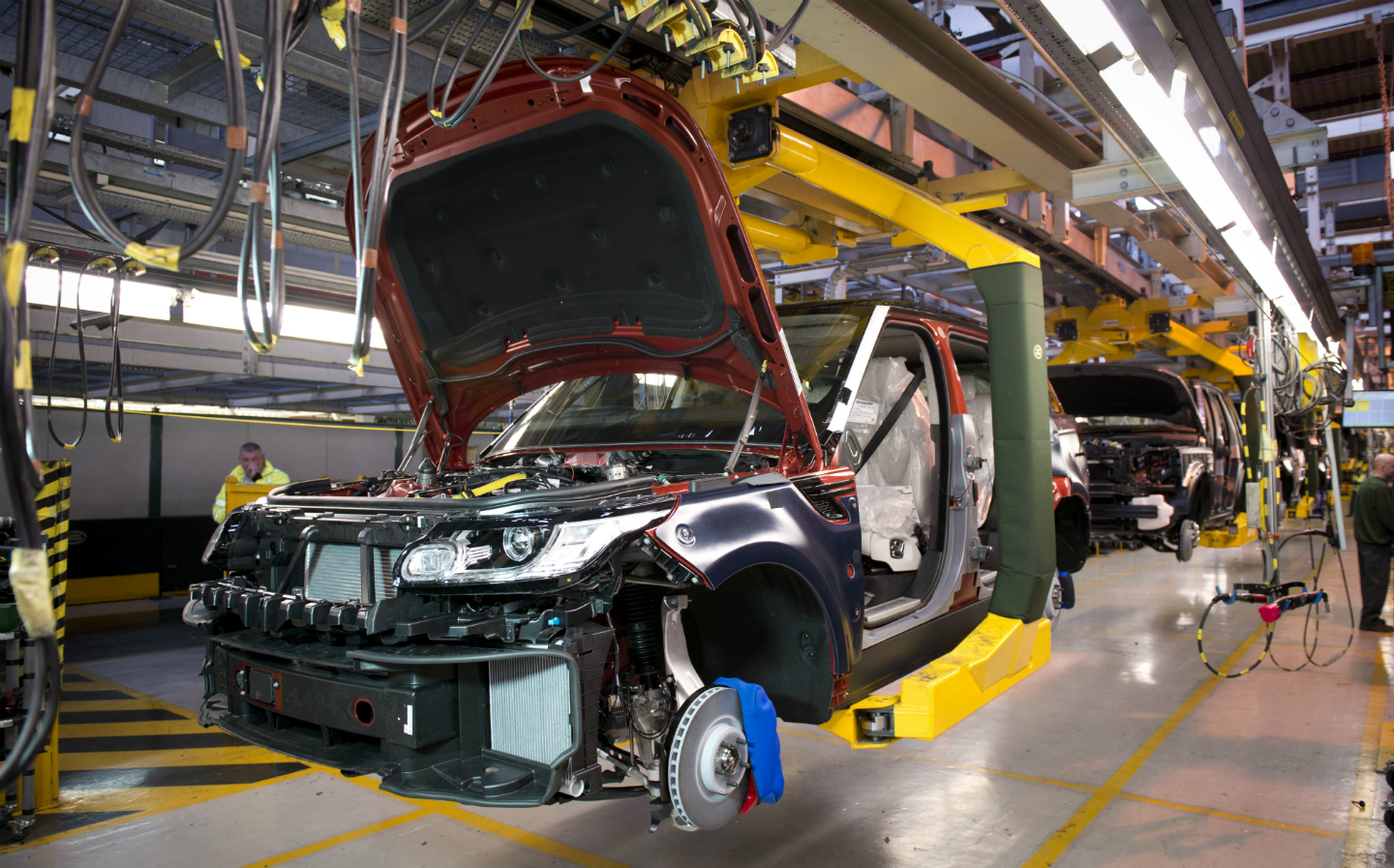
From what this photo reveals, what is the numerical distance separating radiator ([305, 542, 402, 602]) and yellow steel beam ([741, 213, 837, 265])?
11.3 feet

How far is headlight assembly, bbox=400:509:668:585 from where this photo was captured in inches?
78.5

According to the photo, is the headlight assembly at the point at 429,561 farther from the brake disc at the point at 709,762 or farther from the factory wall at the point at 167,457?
the factory wall at the point at 167,457

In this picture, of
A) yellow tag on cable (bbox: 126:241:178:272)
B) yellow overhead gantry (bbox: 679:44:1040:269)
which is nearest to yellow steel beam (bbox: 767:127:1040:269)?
yellow overhead gantry (bbox: 679:44:1040:269)

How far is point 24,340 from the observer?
4.17ft

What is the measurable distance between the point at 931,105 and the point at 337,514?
9.82 feet

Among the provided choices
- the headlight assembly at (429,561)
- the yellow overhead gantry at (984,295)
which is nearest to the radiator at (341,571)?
the headlight assembly at (429,561)

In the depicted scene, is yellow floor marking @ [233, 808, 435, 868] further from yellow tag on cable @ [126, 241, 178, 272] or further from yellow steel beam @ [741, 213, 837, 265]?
yellow steel beam @ [741, 213, 837, 265]

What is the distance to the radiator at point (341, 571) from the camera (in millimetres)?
2242

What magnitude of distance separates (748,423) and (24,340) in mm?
1860

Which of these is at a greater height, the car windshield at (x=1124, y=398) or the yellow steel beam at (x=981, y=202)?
the yellow steel beam at (x=981, y=202)

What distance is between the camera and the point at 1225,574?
10320 mm

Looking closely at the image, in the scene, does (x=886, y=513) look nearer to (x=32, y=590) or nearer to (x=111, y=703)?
(x=32, y=590)

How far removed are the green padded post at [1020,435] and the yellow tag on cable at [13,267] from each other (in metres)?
3.43

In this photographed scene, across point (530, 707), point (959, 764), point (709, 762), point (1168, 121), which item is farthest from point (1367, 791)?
point (530, 707)
